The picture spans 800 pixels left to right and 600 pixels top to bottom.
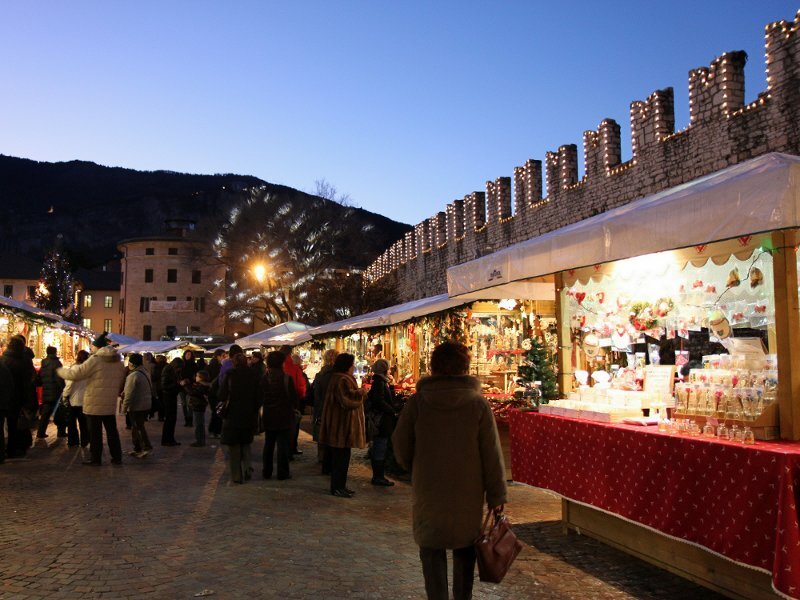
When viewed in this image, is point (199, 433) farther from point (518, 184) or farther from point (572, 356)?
point (518, 184)

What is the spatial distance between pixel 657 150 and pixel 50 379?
37.7 feet

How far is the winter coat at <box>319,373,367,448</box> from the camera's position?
8062 mm

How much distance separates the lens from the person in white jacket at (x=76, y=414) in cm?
1119

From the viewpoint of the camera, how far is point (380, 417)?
9070mm

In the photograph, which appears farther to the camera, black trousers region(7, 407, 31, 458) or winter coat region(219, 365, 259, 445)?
black trousers region(7, 407, 31, 458)

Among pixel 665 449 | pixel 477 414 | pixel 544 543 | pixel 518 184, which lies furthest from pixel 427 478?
pixel 518 184

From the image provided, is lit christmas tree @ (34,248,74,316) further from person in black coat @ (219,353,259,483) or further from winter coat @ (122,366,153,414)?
person in black coat @ (219,353,259,483)

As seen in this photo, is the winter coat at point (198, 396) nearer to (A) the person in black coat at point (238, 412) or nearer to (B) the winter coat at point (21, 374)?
(B) the winter coat at point (21, 374)

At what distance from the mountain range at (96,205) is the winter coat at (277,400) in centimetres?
11303

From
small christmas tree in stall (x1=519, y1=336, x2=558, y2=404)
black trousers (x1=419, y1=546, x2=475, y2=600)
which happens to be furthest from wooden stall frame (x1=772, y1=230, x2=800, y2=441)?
small christmas tree in stall (x1=519, y1=336, x2=558, y2=404)

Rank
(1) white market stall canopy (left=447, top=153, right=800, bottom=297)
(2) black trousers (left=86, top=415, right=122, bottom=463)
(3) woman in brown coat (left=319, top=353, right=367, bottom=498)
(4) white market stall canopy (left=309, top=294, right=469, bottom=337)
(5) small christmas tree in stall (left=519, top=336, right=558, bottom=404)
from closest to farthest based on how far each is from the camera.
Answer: (1) white market stall canopy (left=447, top=153, right=800, bottom=297) < (3) woman in brown coat (left=319, top=353, right=367, bottom=498) < (5) small christmas tree in stall (left=519, top=336, right=558, bottom=404) < (2) black trousers (left=86, top=415, right=122, bottom=463) < (4) white market stall canopy (left=309, top=294, right=469, bottom=337)

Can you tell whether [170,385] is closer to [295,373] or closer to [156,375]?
[295,373]

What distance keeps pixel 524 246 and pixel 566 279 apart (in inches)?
23.9

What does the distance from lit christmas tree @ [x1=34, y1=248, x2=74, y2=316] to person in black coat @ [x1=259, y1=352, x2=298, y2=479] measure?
2508 inches
